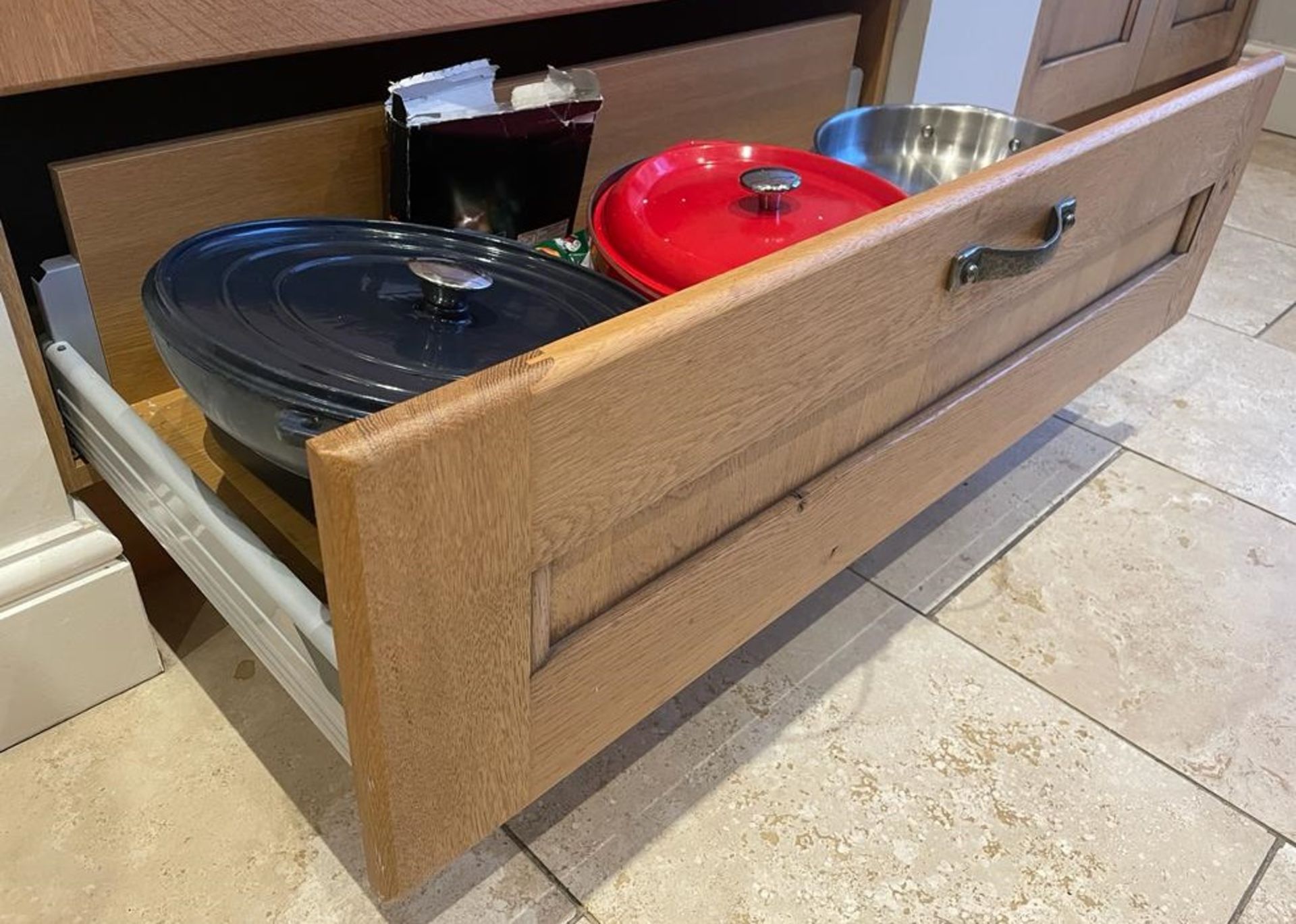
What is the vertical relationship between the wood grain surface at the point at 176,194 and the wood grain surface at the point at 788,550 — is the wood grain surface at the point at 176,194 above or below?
above

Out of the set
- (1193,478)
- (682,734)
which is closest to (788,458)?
(682,734)

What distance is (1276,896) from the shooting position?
771 millimetres

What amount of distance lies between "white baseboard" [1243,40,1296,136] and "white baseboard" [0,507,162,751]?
236cm

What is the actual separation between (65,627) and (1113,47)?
5.00ft

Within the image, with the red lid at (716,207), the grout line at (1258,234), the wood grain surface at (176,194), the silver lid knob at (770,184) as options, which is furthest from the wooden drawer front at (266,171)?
the grout line at (1258,234)

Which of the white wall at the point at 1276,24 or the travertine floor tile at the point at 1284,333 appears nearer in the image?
the travertine floor tile at the point at 1284,333

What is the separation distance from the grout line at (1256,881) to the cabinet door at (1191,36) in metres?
1.28

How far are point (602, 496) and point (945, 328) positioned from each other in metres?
0.28

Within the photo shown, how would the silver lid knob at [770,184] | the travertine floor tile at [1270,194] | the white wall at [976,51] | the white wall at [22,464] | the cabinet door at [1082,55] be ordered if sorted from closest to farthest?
the white wall at [22,464] → the silver lid knob at [770,184] → the white wall at [976,51] → the cabinet door at [1082,55] → the travertine floor tile at [1270,194]

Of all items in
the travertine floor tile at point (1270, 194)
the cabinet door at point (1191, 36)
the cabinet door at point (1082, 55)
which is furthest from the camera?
the travertine floor tile at point (1270, 194)

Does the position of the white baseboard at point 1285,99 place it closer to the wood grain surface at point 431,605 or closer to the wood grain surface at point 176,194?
the wood grain surface at point 176,194

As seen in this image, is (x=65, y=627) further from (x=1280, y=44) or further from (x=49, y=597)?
(x=1280, y=44)

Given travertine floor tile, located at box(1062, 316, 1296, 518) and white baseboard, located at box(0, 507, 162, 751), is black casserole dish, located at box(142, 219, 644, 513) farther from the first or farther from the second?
travertine floor tile, located at box(1062, 316, 1296, 518)

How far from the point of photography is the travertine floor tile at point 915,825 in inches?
29.4
